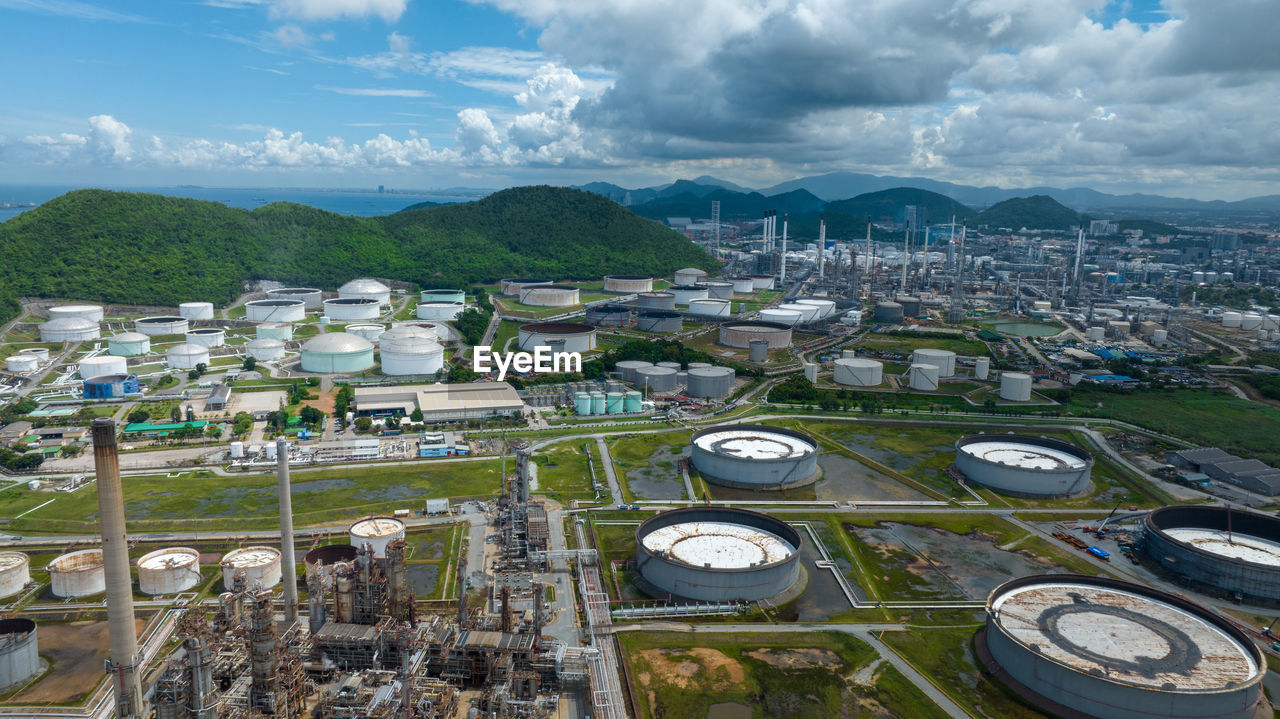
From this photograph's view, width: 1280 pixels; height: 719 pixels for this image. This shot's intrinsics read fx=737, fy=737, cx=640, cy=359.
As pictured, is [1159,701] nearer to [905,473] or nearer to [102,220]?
[905,473]

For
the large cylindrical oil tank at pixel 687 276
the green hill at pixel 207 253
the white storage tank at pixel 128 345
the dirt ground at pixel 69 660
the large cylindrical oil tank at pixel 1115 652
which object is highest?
the green hill at pixel 207 253

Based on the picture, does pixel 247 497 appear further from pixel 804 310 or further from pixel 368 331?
pixel 804 310

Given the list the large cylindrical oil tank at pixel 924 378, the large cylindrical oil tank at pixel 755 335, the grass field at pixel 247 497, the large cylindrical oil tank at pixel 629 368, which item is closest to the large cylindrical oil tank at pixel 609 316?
the large cylindrical oil tank at pixel 755 335

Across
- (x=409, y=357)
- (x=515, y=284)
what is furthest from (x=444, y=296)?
(x=409, y=357)

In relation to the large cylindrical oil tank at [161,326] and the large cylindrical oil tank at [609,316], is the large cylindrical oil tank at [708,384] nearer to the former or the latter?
the large cylindrical oil tank at [609,316]

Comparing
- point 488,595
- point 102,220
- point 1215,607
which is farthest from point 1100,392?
point 102,220
